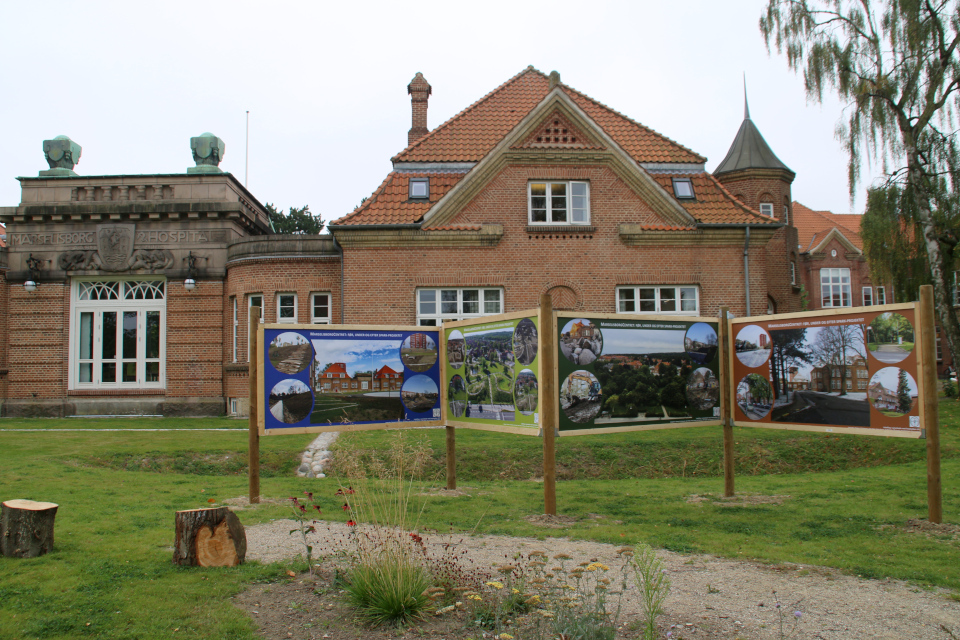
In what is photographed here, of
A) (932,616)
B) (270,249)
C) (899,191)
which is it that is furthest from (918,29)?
(932,616)

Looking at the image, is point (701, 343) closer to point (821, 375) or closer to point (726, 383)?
point (726, 383)

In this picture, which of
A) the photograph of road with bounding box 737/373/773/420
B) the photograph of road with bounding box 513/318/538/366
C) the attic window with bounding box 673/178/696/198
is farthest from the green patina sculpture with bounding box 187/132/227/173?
the photograph of road with bounding box 737/373/773/420

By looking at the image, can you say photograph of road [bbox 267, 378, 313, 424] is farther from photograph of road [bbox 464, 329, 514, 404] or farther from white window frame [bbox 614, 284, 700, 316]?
white window frame [bbox 614, 284, 700, 316]

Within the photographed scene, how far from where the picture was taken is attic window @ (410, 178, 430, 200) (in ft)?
64.0

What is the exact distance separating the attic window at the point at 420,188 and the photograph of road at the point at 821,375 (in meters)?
13.0

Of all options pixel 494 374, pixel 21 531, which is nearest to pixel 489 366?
pixel 494 374

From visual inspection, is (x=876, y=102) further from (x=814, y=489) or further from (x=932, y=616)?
(x=932, y=616)

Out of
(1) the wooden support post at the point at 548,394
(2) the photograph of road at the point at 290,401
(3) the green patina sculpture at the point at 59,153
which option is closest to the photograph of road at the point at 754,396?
(1) the wooden support post at the point at 548,394

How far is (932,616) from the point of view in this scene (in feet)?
14.5

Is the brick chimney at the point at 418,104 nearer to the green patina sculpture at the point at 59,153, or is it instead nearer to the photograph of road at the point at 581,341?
the green patina sculpture at the point at 59,153

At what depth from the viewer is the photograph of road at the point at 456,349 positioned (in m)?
8.72

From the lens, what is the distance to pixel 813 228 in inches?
2078

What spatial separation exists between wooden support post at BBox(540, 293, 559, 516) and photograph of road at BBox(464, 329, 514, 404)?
56 cm

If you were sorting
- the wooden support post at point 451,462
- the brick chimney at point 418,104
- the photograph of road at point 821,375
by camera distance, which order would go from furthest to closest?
1. the brick chimney at point 418,104
2. the wooden support post at point 451,462
3. the photograph of road at point 821,375
